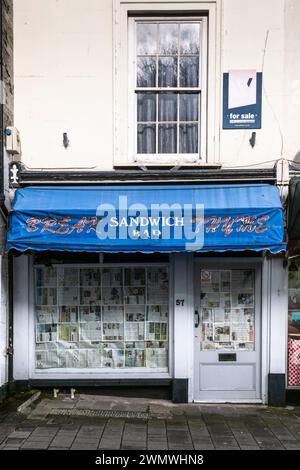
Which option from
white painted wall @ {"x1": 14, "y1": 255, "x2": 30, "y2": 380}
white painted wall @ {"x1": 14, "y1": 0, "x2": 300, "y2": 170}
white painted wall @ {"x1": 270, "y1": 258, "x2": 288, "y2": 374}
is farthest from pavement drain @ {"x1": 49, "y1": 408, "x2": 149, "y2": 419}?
white painted wall @ {"x1": 14, "y1": 0, "x2": 300, "y2": 170}

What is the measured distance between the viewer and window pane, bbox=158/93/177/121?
6.47 m

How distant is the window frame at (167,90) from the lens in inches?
248

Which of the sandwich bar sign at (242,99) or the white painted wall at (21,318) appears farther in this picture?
the white painted wall at (21,318)

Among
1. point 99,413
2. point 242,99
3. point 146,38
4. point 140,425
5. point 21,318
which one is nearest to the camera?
point 140,425

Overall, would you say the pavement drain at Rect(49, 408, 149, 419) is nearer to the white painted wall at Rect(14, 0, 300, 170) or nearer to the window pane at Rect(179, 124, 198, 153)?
the white painted wall at Rect(14, 0, 300, 170)

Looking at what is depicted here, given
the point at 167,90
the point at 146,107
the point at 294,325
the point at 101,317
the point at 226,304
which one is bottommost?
the point at 294,325

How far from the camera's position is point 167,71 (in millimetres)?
6457

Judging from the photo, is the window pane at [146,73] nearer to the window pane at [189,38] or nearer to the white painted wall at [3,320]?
the window pane at [189,38]

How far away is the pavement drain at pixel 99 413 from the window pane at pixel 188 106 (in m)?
4.82

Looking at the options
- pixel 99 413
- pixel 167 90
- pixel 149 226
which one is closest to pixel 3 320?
pixel 99 413

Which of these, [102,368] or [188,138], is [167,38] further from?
[102,368]

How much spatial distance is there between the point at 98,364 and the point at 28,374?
1.16 m

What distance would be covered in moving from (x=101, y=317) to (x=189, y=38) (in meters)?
4.93

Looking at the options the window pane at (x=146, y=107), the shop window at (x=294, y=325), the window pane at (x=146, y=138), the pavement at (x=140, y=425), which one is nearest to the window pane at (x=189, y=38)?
the window pane at (x=146, y=107)
